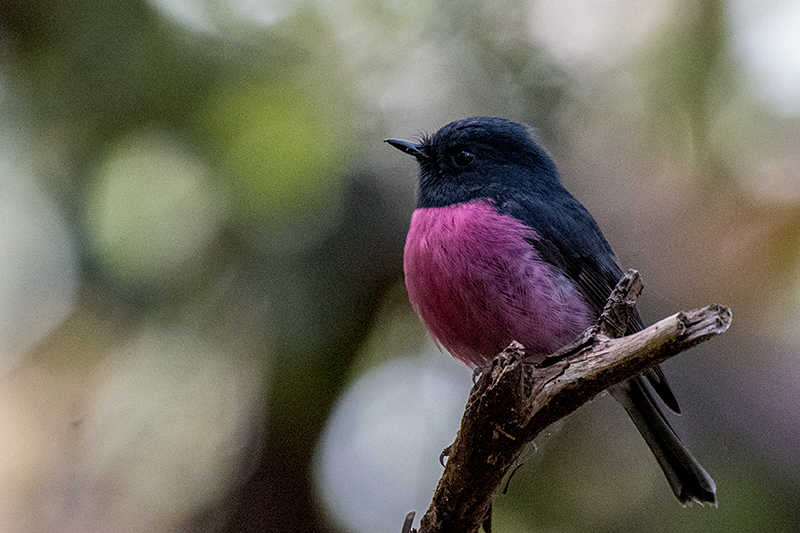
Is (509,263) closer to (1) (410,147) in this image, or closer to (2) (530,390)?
(2) (530,390)

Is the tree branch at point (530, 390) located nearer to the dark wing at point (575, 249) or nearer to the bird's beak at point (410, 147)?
the dark wing at point (575, 249)

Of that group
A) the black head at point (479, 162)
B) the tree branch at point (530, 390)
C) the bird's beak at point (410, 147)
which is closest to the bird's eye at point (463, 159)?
the black head at point (479, 162)

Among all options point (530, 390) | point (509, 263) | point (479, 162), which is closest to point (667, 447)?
point (509, 263)

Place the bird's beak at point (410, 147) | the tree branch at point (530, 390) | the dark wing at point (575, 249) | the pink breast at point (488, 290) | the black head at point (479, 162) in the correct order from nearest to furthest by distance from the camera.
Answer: the tree branch at point (530, 390), the pink breast at point (488, 290), the dark wing at point (575, 249), the black head at point (479, 162), the bird's beak at point (410, 147)

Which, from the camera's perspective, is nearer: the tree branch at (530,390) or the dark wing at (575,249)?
the tree branch at (530,390)

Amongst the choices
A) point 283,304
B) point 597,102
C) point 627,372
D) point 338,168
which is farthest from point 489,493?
point 597,102

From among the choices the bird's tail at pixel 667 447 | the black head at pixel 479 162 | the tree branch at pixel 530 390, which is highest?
the black head at pixel 479 162

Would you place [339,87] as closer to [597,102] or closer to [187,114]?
[187,114]
